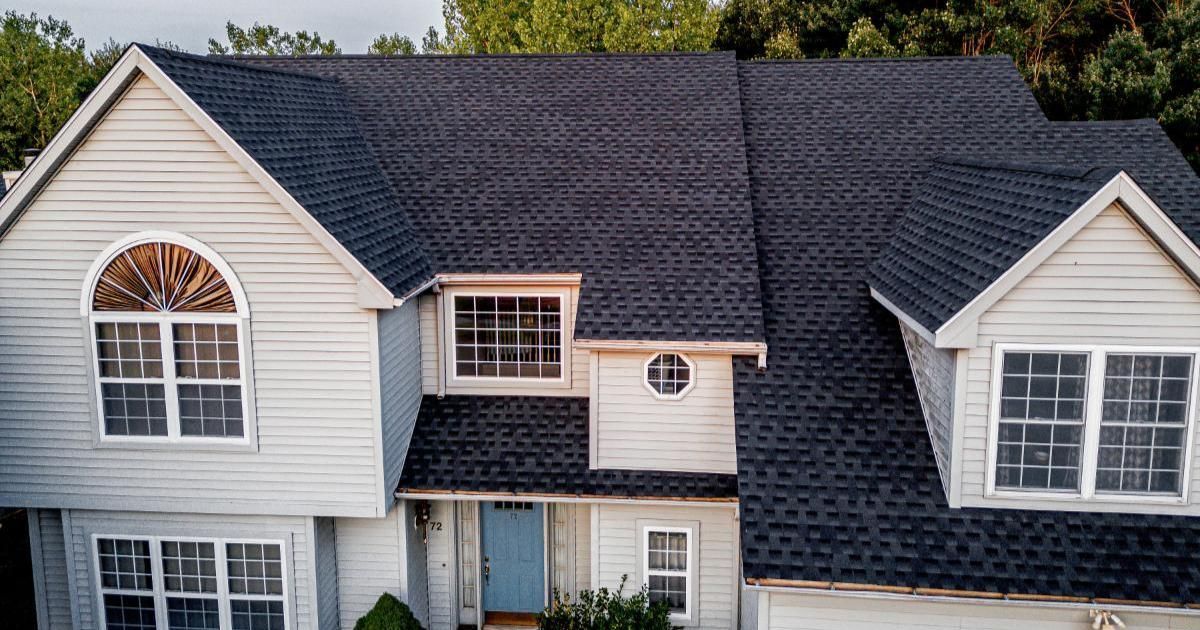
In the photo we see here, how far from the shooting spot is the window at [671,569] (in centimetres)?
1202

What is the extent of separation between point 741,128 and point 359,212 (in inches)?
277

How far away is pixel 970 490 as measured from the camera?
382 inches

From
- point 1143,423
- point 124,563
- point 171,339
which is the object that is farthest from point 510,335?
point 1143,423

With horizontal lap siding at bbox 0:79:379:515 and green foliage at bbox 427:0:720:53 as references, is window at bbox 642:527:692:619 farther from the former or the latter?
green foliage at bbox 427:0:720:53

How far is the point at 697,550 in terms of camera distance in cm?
1193

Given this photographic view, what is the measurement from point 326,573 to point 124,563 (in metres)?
2.95

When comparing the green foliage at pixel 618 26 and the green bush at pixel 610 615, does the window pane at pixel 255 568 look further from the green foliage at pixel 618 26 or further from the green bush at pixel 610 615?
the green foliage at pixel 618 26

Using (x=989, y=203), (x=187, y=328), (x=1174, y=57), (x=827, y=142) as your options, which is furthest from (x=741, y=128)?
(x=1174, y=57)

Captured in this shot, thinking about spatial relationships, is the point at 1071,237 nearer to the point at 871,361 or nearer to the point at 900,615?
the point at 871,361

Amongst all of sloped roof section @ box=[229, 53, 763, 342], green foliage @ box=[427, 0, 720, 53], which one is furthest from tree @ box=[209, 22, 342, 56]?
sloped roof section @ box=[229, 53, 763, 342]

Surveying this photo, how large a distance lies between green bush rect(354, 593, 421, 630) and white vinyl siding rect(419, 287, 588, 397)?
3343 mm

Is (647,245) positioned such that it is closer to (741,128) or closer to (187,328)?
(741,128)

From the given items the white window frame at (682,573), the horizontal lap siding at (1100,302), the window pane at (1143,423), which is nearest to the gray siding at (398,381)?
the white window frame at (682,573)

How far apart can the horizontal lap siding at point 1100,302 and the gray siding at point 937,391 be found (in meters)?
0.37
